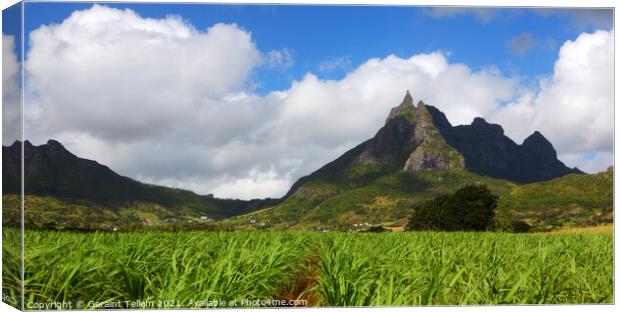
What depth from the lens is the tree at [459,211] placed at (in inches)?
709

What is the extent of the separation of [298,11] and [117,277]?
3.52 metres

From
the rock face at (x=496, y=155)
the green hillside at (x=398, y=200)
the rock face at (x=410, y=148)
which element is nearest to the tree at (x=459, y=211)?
the green hillside at (x=398, y=200)

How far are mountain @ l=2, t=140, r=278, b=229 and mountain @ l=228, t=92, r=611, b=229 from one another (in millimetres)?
867

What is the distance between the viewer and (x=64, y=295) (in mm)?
5227

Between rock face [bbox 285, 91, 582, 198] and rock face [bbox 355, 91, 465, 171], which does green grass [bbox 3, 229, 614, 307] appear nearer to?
rock face [bbox 285, 91, 582, 198]

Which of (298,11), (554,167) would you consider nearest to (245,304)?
(298,11)

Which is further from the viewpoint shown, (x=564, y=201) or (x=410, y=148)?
(x=410, y=148)

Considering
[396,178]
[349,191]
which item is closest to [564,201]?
[349,191]

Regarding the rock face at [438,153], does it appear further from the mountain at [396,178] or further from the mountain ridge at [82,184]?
the mountain ridge at [82,184]

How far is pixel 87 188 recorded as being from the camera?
9695 mm

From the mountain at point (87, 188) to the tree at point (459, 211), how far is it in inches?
285

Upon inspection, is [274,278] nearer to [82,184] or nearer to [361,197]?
[82,184]

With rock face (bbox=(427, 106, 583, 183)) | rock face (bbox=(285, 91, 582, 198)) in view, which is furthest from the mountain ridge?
rock face (bbox=(427, 106, 583, 183))

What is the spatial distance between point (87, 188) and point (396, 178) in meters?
10.9
